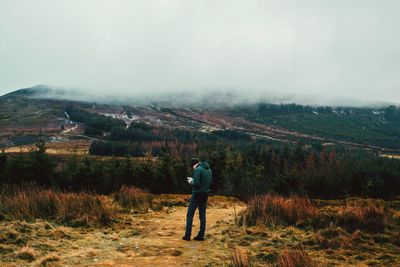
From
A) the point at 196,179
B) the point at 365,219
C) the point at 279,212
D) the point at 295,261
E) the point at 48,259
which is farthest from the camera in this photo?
the point at 279,212

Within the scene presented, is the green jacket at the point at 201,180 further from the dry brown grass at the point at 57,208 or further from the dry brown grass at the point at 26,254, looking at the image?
the dry brown grass at the point at 26,254

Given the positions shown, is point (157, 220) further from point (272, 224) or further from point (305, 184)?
point (305, 184)

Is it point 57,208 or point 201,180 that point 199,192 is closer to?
point 201,180

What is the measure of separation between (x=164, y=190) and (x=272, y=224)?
5395cm

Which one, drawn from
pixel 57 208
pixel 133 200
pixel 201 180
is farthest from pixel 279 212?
pixel 57 208

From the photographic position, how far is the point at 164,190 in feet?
215

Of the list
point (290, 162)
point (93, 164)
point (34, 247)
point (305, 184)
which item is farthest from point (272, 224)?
point (290, 162)

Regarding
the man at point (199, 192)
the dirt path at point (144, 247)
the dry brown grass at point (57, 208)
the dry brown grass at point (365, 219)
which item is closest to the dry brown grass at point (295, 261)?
the dirt path at point (144, 247)

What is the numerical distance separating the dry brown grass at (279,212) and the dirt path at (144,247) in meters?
1.04

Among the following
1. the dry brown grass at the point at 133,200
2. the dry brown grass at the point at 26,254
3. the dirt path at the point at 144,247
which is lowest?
the dry brown grass at the point at 133,200

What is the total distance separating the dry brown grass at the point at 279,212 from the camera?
513 inches

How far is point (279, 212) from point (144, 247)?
225 inches

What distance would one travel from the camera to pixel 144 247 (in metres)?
10.2

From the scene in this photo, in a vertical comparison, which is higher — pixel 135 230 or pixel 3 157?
pixel 135 230
